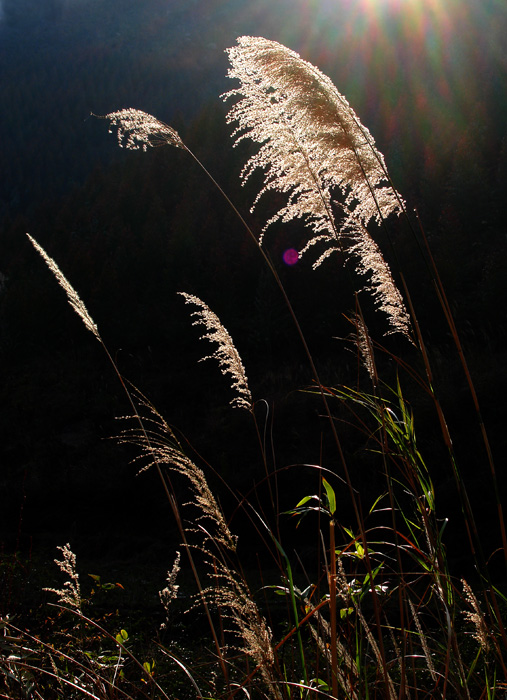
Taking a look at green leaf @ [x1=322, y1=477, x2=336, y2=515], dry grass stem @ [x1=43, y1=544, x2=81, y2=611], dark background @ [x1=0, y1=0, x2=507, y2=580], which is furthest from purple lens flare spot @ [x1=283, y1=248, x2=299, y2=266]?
green leaf @ [x1=322, y1=477, x2=336, y2=515]

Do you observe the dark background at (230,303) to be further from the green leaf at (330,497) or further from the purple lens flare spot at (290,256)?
the green leaf at (330,497)

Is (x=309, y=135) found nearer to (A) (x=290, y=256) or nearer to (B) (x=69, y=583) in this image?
(B) (x=69, y=583)

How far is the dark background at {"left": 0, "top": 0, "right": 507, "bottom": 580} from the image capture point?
272 inches

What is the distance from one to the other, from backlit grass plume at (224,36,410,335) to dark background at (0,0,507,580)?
0.23 metres

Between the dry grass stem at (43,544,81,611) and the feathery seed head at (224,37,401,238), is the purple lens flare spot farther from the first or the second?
the dry grass stem at (43,544,81,611)

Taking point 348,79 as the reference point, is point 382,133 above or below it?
below

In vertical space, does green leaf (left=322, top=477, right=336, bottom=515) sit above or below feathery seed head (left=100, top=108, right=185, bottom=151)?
below

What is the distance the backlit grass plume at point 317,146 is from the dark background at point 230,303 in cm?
23

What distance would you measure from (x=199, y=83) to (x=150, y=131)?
1801 inches

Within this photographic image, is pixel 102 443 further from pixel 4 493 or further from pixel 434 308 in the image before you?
pixel 434 308

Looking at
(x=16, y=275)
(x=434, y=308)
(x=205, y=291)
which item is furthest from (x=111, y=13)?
(x=434, y=308)

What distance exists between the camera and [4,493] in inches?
305

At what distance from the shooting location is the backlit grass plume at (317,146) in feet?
4.05

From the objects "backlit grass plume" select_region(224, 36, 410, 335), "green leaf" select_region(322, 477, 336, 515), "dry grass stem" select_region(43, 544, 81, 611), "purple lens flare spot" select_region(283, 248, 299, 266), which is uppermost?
"purple lens flare spot" select_region(283, 248, 299, 266)
